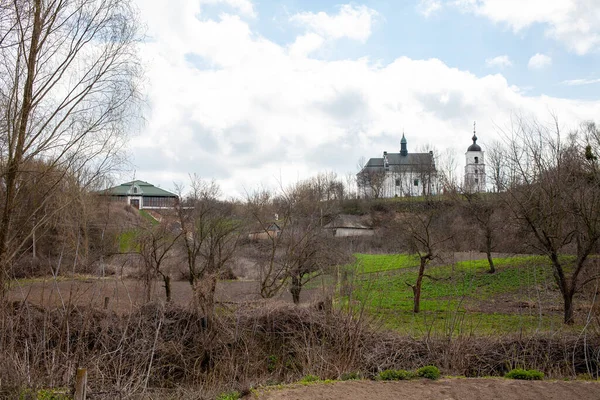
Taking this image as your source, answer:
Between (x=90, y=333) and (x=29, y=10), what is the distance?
681cm

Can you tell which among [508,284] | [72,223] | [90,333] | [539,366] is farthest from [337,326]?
[72,223]

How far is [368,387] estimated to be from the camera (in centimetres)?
931

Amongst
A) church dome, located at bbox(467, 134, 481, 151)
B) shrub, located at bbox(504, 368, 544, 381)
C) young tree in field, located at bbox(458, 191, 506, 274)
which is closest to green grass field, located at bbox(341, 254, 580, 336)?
shrub, located at bbox(504, 368, 544, 381)

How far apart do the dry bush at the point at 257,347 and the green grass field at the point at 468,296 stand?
2.68ft

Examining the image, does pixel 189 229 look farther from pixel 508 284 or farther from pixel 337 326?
pixel 508 284

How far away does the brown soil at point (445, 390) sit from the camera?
28.9ft

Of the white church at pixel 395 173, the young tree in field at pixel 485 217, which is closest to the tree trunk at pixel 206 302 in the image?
the young tree in field at pixel 485 217

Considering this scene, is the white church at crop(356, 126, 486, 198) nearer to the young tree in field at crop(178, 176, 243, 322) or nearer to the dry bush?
the young tree in field at crop(178, 176, 243, 322)

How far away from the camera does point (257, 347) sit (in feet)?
40.8

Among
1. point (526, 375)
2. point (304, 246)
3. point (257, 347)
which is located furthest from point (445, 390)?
point (304, 246)

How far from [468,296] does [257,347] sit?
13.1 metres

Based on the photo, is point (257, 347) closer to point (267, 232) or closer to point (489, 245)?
point (267, 232)

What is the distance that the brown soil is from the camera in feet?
28.9

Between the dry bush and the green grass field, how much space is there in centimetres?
82
